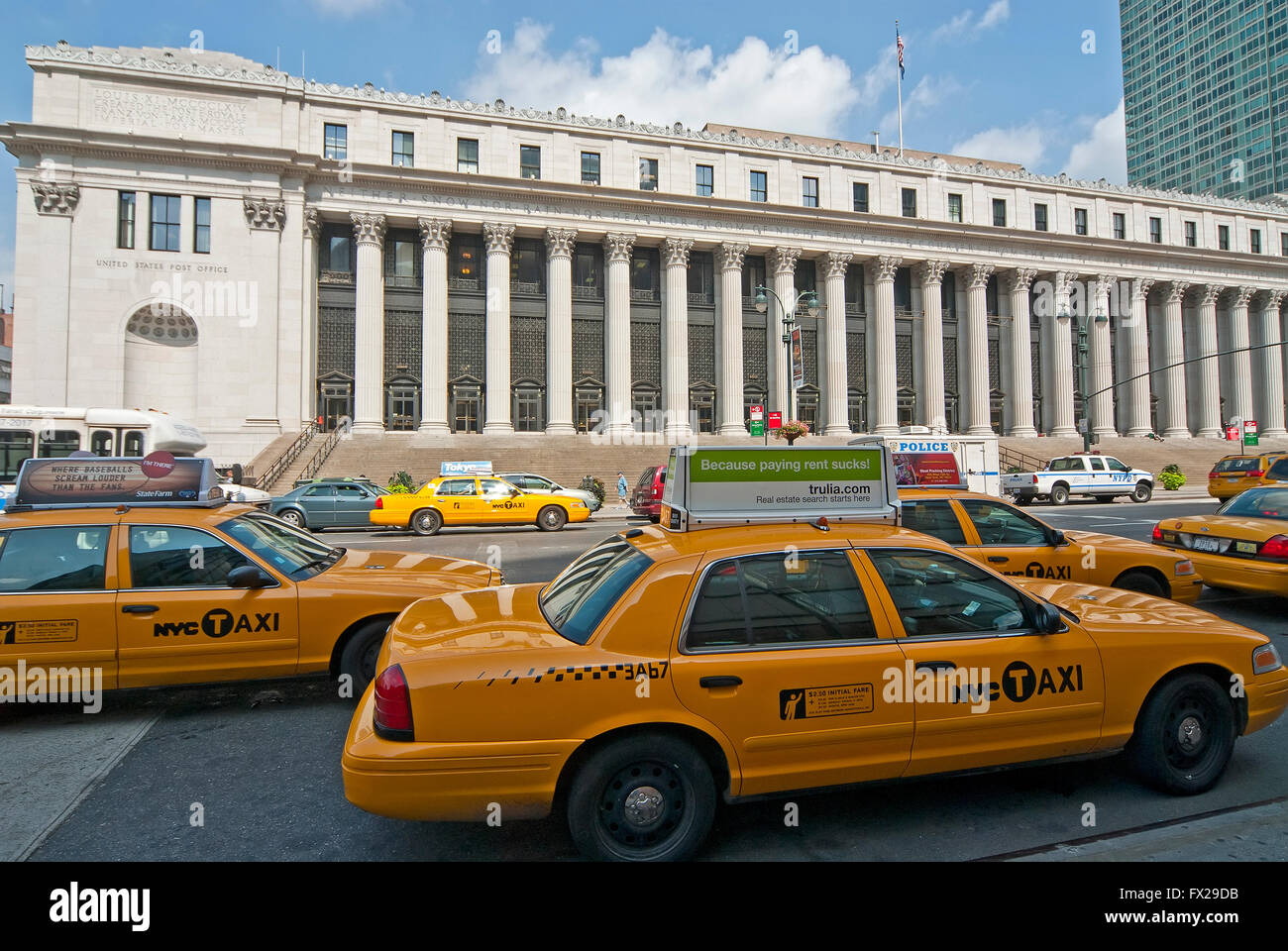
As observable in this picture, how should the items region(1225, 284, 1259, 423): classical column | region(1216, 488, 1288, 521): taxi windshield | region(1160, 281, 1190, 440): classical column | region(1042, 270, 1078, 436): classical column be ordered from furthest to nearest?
region(1225, 284, 1259, 423): classical column < region(1160, 281, 1190, 440): classical column < region(1042, 270, 1078, 436): classical column < region(1216, 488, 1288, 521): taxi windshield

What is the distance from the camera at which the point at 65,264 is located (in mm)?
27859

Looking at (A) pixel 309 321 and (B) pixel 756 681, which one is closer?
(B) pixel 756 681

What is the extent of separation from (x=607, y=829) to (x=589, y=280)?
35.2 metres

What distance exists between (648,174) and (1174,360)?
121 ft

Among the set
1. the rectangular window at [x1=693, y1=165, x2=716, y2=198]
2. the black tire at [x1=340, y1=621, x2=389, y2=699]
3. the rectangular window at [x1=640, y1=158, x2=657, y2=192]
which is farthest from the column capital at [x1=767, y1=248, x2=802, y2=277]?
the black tire at [x1=340, y1=621, x2=389, y2=699]

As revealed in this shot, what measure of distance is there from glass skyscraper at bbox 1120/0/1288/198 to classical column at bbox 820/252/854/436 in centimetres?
8825

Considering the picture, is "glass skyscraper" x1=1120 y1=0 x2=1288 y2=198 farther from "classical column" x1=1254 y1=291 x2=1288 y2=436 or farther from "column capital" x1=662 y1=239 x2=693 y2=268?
"column capital" x1=662 y1=239 x2=693 y2=268

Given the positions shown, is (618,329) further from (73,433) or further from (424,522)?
(73,433)

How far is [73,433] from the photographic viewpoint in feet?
54.3

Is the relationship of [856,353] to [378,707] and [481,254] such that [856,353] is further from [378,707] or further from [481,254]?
[378,707]

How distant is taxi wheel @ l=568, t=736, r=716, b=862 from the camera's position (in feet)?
10.00

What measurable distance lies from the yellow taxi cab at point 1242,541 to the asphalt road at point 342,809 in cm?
383

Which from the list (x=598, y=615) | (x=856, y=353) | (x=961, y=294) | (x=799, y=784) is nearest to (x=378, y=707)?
(x=598, y=615)

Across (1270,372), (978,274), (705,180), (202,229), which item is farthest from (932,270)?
(202,229)
